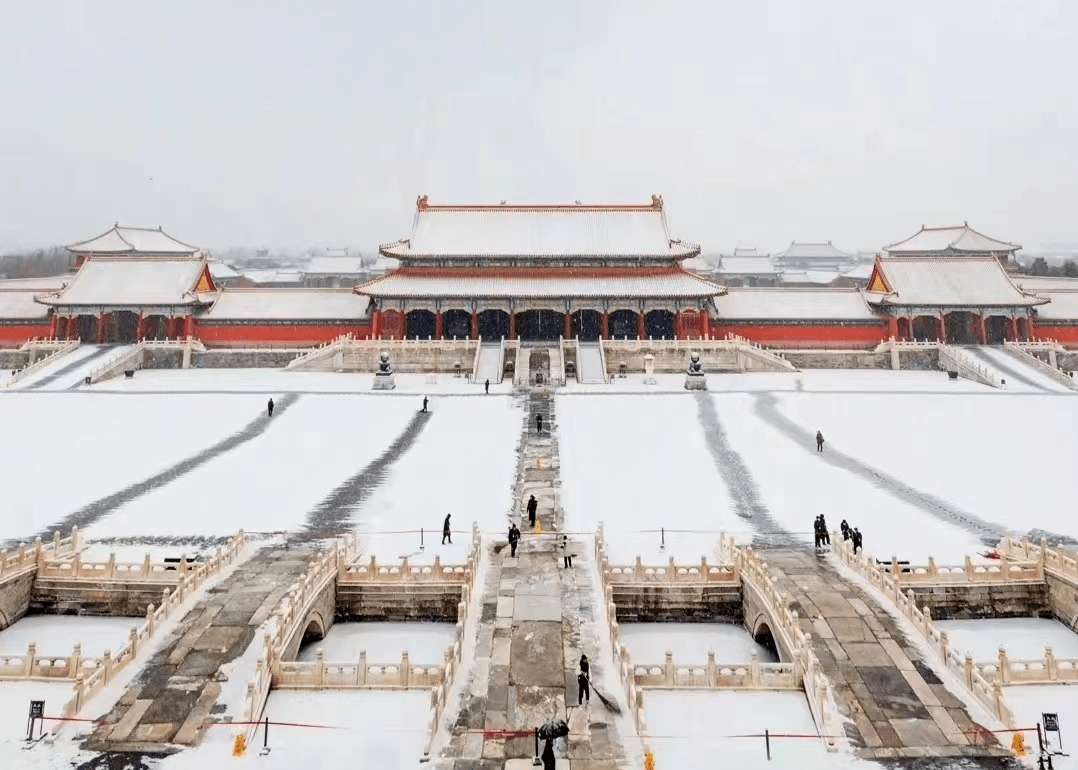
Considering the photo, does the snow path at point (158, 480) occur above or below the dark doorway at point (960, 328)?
below

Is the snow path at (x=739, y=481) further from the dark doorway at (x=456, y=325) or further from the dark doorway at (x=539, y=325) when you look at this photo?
the dark doorway at (x=456, y=325)

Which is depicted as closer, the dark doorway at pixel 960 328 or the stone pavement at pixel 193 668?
the stone pavement at pixel 193 668

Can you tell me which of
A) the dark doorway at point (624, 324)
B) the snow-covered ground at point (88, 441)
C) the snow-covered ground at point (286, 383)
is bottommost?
the snow-covered ground at point (88, 441)

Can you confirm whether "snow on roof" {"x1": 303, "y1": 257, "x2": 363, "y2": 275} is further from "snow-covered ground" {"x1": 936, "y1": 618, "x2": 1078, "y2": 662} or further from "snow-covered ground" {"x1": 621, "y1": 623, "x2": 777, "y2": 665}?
"snow-covered ground" {"x1": 936, "y1": 618, "x2": 1078, "y2": 662}

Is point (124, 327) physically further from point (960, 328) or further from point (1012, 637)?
point (960, 328)

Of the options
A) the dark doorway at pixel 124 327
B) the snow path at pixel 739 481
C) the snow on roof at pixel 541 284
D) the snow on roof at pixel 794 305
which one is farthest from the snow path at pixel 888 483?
the dark doorway at pixel 124 327

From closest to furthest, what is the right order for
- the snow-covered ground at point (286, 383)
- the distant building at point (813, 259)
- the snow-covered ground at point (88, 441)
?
1. the snow-covered ground at point (88, 441)
2. the snow-covered ground at point (286, 383)
3. the distant building at point (813, 259)
